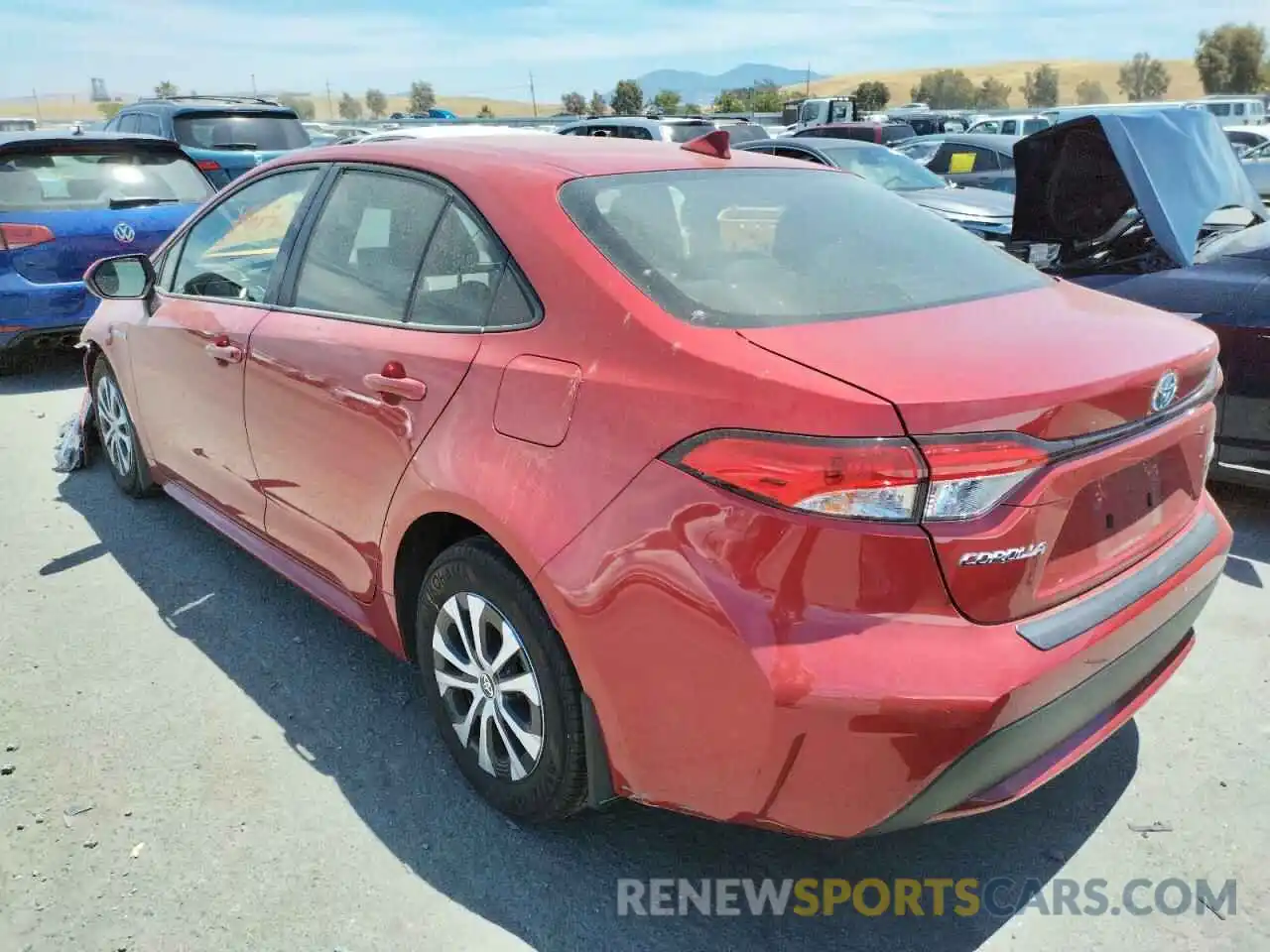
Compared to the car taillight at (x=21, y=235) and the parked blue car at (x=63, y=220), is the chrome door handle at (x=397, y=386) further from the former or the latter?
the car taillight at (x=21, y=235)

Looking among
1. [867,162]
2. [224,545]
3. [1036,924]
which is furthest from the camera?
[867,162]

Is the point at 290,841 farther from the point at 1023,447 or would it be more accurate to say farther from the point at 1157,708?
the point at 1157,708

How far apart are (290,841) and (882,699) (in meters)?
1.60

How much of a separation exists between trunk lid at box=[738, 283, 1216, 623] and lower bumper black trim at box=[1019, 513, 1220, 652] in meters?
0.03

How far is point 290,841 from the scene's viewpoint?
250cm

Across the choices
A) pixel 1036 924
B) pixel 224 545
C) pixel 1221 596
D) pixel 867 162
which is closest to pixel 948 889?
pixel 1036 924

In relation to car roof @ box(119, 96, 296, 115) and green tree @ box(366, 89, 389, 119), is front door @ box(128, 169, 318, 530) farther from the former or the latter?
green tree @ box(366, 89, 389, 119)

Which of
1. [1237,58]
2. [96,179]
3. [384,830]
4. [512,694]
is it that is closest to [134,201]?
[96,179]

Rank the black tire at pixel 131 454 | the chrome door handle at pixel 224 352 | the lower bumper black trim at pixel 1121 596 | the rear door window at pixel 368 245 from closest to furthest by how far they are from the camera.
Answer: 1. the lower bumper black trim at pixel 1121 596
2. the rear door window at pixel 368 245
3. the chrome door handle at pixel 224 352
4. the black tire at pixel 131 454

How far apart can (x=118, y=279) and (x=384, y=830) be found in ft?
9.39

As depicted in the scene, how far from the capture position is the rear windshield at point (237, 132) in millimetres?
10992

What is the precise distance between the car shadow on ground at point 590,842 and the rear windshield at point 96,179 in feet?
15.9

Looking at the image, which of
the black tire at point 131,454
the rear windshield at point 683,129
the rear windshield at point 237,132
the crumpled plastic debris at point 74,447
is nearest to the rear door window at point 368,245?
the black tire at point 131,454

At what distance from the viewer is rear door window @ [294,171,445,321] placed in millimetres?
2721
